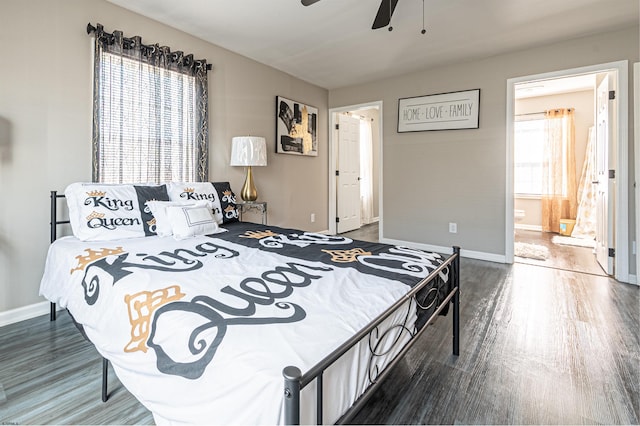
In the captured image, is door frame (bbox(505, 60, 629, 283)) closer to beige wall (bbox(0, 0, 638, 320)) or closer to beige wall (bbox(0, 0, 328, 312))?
beige wall (bbox(0, 0, 638, 320))

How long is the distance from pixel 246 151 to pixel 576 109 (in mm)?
6042

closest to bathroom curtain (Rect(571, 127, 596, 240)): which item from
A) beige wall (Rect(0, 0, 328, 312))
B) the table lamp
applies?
the table lamp

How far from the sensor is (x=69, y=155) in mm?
2574

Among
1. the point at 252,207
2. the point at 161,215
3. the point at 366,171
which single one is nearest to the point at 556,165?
the point at 366,171

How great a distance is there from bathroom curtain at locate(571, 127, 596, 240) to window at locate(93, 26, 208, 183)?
614cm

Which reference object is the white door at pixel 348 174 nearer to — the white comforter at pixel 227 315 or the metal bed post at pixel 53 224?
the white comforter at pixel 227 315

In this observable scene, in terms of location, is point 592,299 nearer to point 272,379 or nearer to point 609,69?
point 609,69

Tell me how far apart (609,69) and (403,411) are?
13.2ft

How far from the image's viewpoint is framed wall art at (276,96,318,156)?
452 cm

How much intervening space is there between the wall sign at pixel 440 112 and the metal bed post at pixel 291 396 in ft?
14.1

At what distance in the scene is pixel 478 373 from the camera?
1.77 m

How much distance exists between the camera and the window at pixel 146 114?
8.91 feet

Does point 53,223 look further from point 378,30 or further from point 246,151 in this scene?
point 378,30

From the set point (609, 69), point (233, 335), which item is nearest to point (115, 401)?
point (233, 335)
